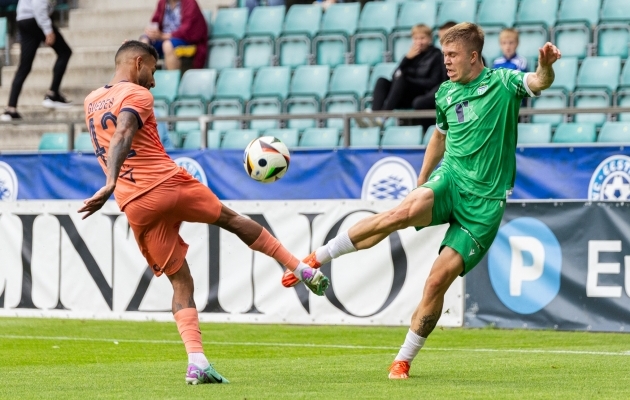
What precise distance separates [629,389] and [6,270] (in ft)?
29.0

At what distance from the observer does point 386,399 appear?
6801 millimetres

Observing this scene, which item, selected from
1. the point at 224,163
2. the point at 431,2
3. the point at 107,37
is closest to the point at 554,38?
the point at 431,2

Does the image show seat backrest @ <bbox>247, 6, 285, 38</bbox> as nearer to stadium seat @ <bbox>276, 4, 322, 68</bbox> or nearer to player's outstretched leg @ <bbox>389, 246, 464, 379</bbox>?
stadium seat @ <bbox>276, 4, 322, 68</bbox>

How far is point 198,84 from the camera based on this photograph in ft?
60.5

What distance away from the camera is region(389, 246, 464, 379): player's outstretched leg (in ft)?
25.7

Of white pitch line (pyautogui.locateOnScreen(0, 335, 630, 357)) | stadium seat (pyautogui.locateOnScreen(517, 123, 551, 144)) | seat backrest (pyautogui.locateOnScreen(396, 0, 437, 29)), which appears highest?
seat backrest (pyautogui.locateOnScreen(396, 0, 437, 29))

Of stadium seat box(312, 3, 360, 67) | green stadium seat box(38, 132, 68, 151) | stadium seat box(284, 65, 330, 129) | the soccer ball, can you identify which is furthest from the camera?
stadium seat box(312, 3, 360, 67)

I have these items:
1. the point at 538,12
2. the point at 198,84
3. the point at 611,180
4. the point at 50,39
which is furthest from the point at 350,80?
the point at 611,180

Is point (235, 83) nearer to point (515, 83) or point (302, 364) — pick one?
point (302, 364)

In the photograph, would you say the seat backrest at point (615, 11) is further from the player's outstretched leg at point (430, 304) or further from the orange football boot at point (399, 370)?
the orange football boot at point (399, 370)

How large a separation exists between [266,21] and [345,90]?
104 inches

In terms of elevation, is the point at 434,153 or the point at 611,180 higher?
the point at 434,153

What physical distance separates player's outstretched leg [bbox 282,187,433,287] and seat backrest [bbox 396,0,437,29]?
9.92 metres

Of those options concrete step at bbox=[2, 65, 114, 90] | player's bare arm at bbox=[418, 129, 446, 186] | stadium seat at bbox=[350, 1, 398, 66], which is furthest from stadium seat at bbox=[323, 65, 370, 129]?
player's bare arm at bbox=[418, 129, 446, 186]
